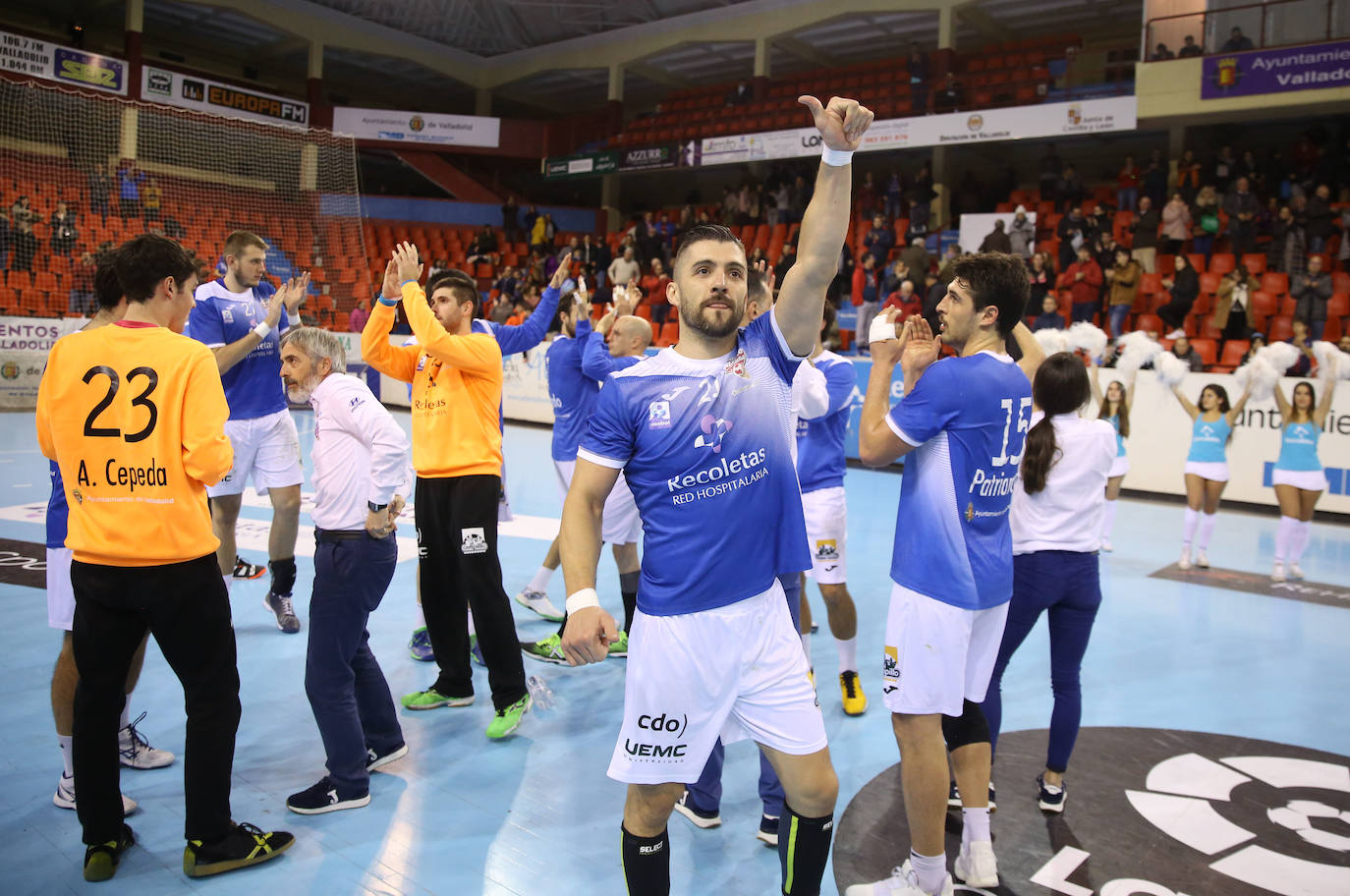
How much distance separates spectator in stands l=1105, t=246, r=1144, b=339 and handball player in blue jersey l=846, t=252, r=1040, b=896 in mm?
12827

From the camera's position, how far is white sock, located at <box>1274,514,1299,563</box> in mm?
8047

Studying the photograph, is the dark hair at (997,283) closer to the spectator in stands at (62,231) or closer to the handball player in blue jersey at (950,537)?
the handball player in blue jersey at (950,537)

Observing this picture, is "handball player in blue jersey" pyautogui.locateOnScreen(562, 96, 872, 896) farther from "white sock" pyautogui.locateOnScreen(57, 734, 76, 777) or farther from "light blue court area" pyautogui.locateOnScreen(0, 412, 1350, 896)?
"white sock" pyautogui.locateOnScreen(57, 734, 76, 777)

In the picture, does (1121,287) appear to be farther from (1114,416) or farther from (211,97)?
(211,97)

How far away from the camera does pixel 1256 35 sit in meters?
15.5

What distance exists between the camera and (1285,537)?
8117mm

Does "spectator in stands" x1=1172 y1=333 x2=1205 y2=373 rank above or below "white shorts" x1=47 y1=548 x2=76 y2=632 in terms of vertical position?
above

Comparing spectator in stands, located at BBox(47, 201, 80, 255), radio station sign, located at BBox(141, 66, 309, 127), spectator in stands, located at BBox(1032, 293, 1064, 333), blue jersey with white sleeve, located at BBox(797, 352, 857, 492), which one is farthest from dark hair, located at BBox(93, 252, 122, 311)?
radio station sign, located at BBox(141, 66, 309, 127)

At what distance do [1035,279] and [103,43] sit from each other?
2575cm

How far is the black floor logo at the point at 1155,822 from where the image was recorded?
3.39 meters

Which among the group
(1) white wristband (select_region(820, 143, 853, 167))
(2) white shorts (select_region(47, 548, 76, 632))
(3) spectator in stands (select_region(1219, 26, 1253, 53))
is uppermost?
(3) spectator in stands (select_region(1219, 26, 1253, 53))

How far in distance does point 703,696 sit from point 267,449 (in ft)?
14.8

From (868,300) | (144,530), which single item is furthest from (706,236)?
(868,300)

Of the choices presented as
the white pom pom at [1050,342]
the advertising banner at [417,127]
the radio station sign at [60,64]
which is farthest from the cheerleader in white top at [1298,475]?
the radio station sign at [60,64]
